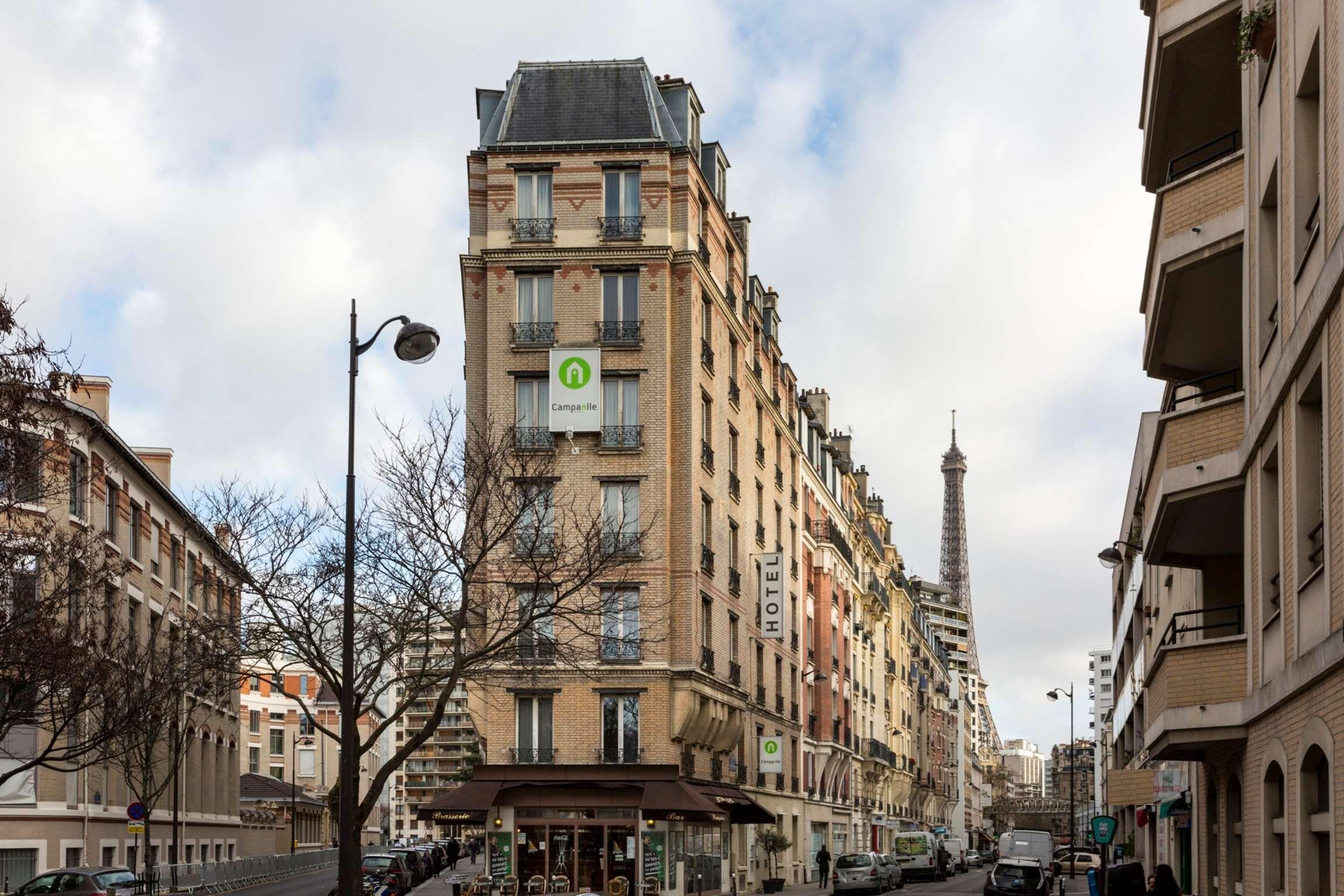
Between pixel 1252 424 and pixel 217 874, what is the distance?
45.7 m

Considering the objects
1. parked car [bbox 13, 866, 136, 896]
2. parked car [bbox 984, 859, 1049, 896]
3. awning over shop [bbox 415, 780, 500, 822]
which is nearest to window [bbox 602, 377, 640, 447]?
awning over shop [bbox 415, 780, 500, 822]

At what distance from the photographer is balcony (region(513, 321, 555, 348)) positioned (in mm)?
42719

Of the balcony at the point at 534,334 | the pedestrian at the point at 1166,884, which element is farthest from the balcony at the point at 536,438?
the pedestrian at the point at 1166,884

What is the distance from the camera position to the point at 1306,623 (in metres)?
12.5

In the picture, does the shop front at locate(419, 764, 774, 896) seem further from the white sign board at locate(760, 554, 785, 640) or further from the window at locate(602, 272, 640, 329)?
the white sign board at locate(760, 554, 785, 640)

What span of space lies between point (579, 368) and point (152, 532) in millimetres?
19243

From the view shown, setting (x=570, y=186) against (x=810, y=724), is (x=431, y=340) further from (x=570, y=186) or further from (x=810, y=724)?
(x=810, y=724)

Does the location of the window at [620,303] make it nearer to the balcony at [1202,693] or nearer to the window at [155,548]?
the window at [155,548]

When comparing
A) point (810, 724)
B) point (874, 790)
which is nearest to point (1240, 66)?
point (810, 724)

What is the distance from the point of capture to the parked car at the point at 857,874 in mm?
50219

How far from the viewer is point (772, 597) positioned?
5331 cm

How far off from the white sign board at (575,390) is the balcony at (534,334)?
46cm

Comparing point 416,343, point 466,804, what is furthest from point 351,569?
point 466,804

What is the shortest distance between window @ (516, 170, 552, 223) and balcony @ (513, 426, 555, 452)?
548 cm
